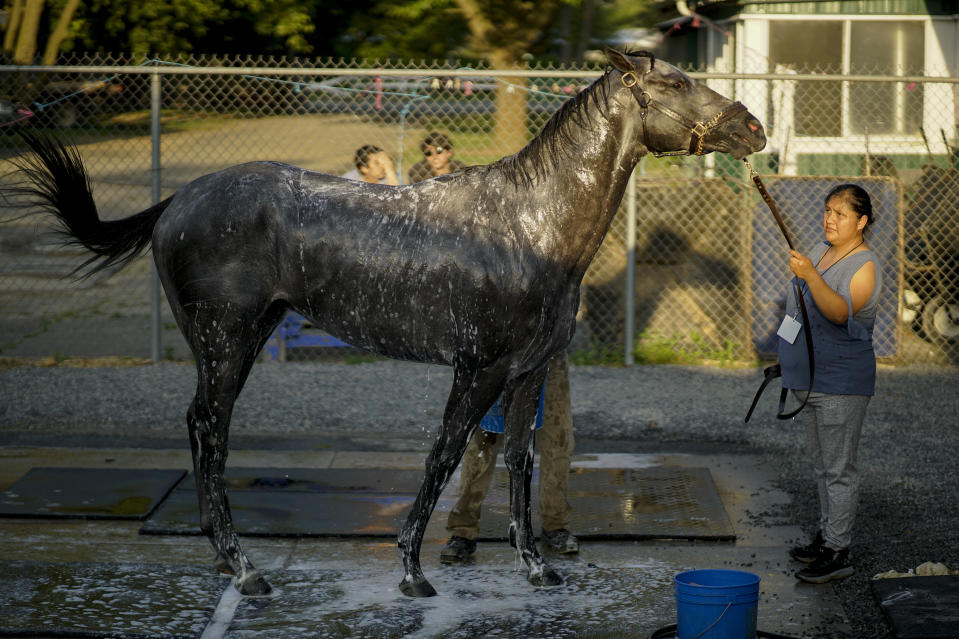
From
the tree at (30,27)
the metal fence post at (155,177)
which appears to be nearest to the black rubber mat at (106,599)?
the metal fence post at (155,177)

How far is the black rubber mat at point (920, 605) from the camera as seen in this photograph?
3.80m

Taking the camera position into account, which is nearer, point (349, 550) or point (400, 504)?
point (349, 550)

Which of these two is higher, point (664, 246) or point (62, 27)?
point (62, 27)

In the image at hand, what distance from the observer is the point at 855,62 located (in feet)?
43.9

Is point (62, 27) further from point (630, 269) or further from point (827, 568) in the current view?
point (827, 568)

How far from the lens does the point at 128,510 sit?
5391mm

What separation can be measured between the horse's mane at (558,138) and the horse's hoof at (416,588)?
1732 mm

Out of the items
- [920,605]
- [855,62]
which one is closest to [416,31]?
[855,62]

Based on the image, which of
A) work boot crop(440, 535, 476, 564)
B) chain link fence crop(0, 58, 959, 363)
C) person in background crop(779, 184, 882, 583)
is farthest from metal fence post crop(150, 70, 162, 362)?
person in background crop(779, 184, 882, 583)

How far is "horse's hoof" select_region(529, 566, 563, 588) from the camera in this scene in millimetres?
4527

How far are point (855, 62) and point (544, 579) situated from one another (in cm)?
1088

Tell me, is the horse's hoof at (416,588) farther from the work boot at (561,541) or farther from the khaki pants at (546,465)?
the work boot at (561,541)

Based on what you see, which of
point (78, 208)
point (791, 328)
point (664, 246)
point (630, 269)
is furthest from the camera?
point (664, 246)

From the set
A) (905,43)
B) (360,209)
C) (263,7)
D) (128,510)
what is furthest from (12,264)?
(905,43)
